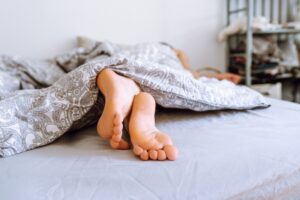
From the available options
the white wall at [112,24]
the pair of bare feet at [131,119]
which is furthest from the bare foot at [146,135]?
the white wall at [112,24]

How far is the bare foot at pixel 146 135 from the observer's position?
53 cm

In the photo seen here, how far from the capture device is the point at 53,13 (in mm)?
1413

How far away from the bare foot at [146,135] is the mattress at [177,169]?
0.06 feet

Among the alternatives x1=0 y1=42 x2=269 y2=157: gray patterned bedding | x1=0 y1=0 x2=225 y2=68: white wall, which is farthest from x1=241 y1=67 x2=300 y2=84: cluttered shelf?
x1=0 y1=42 x2=269 y2=157: gray patterned bedding

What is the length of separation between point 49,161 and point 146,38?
123 centimetres

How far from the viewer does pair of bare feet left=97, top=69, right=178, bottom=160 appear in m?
0.54

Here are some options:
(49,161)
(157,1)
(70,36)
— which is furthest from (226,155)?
(157,1)

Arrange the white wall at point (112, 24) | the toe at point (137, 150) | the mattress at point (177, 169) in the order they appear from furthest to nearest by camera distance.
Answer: the white wall at point (112, 24) → the toe at point (137, 150) → the mattress at point (177, 169)

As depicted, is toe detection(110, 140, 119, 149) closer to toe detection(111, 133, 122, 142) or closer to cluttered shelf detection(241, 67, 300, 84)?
toe detection(111, 133, 122, 142)

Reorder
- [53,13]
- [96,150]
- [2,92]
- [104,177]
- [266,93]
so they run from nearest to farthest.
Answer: [104,177] < [96,150] < [2,92] < [53,13] < [266,93]

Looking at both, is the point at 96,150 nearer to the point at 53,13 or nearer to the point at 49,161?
the point at 49,161

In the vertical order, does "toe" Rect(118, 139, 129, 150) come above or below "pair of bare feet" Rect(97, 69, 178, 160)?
below

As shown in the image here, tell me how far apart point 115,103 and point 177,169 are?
21cm

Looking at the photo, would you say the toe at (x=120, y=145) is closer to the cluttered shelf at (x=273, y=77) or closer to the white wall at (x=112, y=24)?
the white wall at (x=112, y=24)
